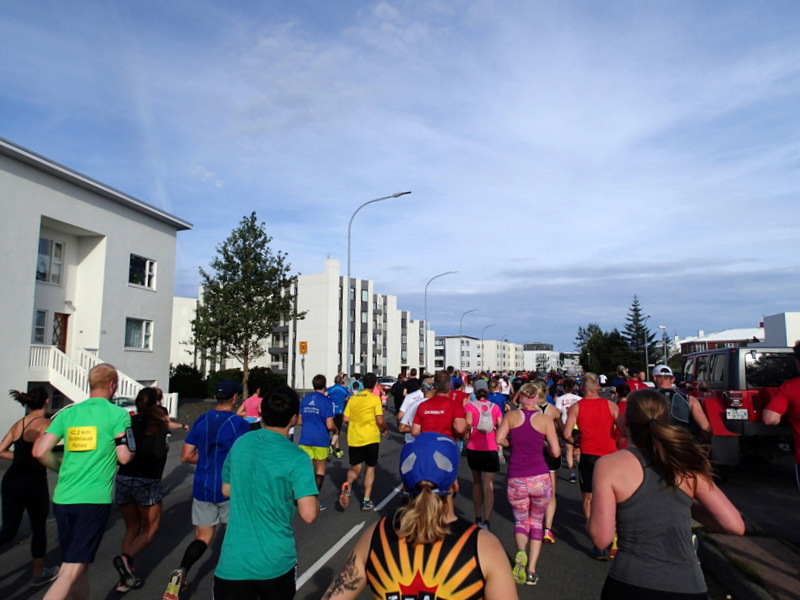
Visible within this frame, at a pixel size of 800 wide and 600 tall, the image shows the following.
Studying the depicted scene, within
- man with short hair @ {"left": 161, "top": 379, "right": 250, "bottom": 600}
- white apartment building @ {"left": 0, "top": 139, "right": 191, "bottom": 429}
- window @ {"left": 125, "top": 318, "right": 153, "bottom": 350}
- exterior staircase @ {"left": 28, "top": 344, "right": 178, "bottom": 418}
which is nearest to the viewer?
man with short hair @ {"left": 161, "top": 379, "right": 250, "bottom": 600}

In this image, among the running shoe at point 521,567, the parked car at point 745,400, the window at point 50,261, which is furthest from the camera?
the window at point 50,261

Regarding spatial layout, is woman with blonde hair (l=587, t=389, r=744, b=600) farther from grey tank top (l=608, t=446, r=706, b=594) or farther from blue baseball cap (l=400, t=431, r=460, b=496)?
blue baseball cap (l=400, t=431, r=460, b=496)

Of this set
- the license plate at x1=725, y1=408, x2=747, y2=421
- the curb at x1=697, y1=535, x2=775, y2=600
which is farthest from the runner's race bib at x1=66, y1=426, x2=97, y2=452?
the license plate at x1=725, y1=408, x2=747, y2=421

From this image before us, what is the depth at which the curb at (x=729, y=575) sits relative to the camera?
497 cm

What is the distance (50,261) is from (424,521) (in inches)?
962

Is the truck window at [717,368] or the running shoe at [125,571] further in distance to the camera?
the truck window at [717,368]

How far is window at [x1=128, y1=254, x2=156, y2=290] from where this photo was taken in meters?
25.8

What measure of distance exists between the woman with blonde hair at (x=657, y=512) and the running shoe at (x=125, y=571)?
4.50 m

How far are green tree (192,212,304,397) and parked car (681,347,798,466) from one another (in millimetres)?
23104

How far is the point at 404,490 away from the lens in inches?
92.7

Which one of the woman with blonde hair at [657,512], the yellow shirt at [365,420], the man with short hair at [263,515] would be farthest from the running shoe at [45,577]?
the woman with blonde hair at [657,512]

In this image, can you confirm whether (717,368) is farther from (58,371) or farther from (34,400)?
(58,371)

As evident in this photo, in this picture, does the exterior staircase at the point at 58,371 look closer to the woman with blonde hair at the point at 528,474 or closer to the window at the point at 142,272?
the window at the point at 142,272

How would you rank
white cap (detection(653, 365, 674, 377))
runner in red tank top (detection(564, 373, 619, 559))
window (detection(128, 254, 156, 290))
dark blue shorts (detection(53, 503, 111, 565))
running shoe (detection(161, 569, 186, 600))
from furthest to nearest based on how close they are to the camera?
window (detection(128, 254, 156, 290))
white cap (detection(653, 365, 674, 377))
runner in red tank top (detection(564, 373, 619, 559))
running shoe (detection(161, 569, 186, 600))
dark blue shorts (detection(53, 503, 111, 565))
